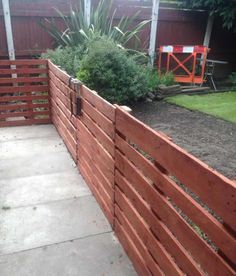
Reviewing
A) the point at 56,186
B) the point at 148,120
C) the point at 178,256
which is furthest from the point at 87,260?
the point at 148,120

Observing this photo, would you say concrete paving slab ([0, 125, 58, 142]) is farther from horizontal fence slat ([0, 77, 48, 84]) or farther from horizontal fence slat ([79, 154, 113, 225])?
horizontal fence slat ([79, 154, 113, 225])

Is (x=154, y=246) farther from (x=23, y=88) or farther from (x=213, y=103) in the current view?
(x=213, y=103)

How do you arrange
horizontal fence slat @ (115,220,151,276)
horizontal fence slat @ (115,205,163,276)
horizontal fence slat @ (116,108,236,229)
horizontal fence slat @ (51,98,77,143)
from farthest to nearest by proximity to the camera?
1. horizontal fence slat @ (51,98,77,143)
2. horizontal fence slat @ (115,220,151,276)
3. horizontal fence slat @ (115,205,163,276)
4. horizontal fence slat @ (116,108,236,229)

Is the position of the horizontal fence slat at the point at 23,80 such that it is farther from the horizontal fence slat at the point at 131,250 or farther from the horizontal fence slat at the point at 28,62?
the horizontal fence slat at the point at 131,250

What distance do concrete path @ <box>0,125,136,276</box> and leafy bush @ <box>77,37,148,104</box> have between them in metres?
1.70

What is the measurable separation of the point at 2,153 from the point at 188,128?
2.86m

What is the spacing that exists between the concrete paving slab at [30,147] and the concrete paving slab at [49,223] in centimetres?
149

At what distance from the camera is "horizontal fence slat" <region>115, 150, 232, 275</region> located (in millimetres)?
1312

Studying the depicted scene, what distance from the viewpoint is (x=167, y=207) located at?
1668 mm

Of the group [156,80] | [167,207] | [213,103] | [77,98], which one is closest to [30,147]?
[77,98]

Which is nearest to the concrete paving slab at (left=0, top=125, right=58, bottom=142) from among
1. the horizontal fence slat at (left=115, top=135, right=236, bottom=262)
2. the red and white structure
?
the horizontal fence slat at (left=115, top=135, right=236, bottom=262)

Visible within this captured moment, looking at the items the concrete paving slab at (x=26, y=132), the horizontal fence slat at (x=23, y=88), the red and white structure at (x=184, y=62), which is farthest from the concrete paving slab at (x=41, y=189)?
the red and white structure at (x=184, y=62)

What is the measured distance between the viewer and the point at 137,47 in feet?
25.4

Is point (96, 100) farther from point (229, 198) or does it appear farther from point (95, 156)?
point (229, 198)
